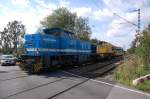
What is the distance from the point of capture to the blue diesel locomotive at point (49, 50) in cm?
2220

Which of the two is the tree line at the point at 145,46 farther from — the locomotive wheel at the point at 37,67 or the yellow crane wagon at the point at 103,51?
the yellow crane wagon at the point at 103,51

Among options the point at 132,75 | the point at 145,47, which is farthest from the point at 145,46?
the point at 132,75

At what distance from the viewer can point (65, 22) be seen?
233ft

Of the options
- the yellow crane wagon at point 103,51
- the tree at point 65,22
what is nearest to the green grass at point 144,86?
the yellow crane wagon at point 103,51

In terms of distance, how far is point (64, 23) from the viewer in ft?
232

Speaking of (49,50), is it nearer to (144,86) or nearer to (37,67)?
(37,67)

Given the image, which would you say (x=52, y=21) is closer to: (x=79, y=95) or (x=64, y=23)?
(x=64, y=23)

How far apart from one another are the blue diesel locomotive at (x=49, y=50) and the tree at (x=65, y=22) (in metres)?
38.6

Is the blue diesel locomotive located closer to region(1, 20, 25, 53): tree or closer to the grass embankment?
the grass embankment

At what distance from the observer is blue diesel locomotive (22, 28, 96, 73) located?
22.2m

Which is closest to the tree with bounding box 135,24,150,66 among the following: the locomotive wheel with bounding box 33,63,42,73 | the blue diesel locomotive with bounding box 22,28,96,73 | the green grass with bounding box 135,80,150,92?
the blue diesel locomotive with bounding box 22,28,96,73

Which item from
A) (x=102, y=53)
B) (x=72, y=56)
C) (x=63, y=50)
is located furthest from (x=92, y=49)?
(x=63, y=50)

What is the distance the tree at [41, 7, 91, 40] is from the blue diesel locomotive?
38643 millimetres

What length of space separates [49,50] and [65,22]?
47.4 m
